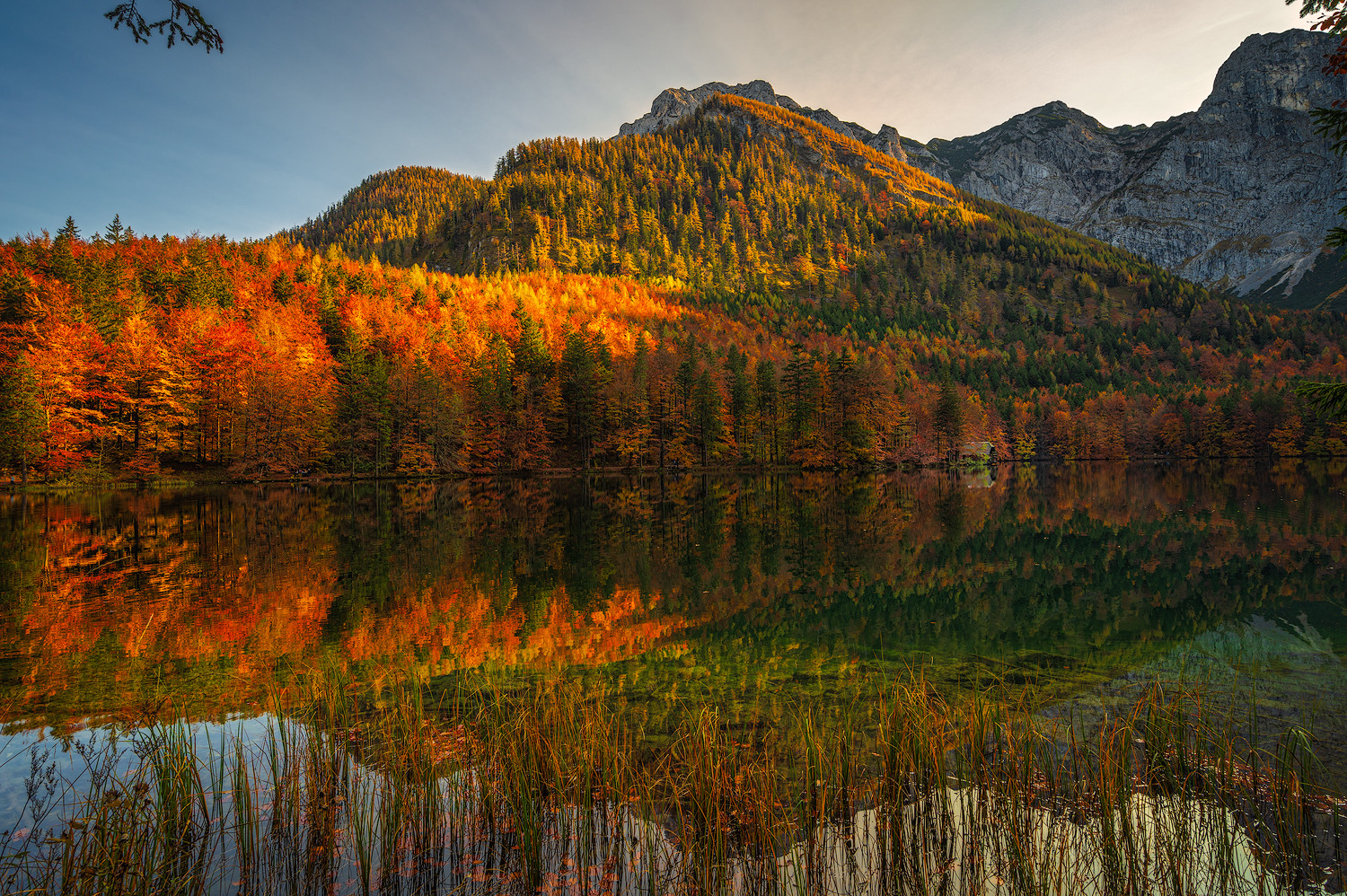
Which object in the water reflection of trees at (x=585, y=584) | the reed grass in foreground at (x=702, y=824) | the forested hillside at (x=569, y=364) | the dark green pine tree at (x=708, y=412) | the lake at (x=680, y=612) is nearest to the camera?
the reed grass in foreground at (x=702, y=824)

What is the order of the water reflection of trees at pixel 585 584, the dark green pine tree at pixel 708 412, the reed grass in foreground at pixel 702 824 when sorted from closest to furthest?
the reed grass in foreground at pixel 702 824
the water reflection of trees at pixel 585 584
the dark green pine tree at pixel 708 412

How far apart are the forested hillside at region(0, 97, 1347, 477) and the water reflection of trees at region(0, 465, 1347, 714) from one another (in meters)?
26.6

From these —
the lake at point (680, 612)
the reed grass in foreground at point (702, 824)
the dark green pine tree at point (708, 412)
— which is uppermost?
the dark green pine tree at point (708, 412)

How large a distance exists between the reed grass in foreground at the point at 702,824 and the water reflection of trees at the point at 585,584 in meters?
2.95

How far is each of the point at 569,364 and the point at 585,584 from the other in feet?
210

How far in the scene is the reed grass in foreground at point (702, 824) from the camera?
4.13m

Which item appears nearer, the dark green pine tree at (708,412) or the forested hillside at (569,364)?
the forested hillside at (569,364)

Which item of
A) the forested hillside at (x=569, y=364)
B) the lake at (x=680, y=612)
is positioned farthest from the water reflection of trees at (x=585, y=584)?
the forested hillside at (x=569, y=364)

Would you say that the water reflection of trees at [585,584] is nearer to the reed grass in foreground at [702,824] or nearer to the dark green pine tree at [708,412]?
the reed grass in foreground at [702,824]

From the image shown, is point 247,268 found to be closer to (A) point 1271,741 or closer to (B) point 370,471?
(B) point 370,471

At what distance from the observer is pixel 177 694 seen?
779cm

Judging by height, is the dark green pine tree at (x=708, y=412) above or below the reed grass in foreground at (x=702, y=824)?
above

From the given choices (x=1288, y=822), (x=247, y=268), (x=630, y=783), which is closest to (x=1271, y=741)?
(x=1288, y=822)

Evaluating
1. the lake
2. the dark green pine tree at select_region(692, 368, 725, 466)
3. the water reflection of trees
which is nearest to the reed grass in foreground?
the lake
